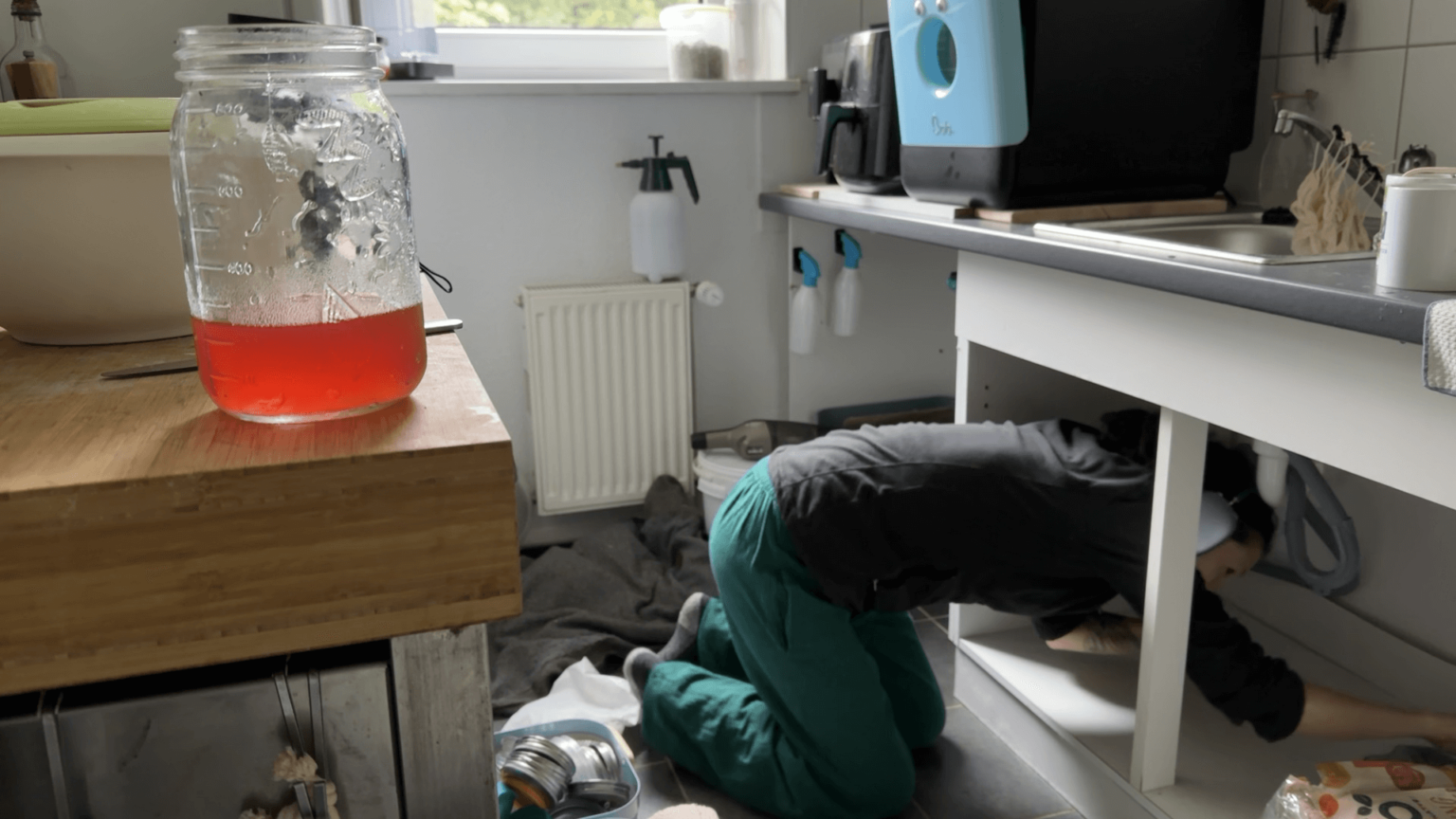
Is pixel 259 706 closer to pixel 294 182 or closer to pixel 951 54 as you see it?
pixel 294 182

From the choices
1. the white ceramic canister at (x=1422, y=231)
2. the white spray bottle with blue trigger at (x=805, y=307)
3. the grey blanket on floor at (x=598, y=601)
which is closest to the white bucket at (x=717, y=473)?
the grey blanket on floor at (x=598, y=601)

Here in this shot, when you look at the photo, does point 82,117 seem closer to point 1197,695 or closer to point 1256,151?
point 1197,695

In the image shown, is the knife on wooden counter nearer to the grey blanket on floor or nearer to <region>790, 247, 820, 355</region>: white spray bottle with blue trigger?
the grey blanket on floor

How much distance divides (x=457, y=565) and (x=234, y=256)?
0.21 m

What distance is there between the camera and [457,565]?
500mm

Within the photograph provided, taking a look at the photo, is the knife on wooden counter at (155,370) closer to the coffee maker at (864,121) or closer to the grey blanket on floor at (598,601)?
the grey blanket on floor at (598,601)

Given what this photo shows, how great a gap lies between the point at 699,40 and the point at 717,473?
3.01 feet

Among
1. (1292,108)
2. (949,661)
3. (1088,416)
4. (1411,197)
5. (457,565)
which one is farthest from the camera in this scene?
(949,661)

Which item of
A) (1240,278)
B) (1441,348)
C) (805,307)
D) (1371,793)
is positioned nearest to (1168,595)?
(1371,793)

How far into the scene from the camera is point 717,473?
2.19 m

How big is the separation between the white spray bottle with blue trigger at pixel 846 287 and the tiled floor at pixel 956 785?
935 mm

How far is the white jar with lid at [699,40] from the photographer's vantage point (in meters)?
2.31

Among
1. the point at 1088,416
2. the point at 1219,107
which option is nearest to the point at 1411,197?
the point at 1219,107

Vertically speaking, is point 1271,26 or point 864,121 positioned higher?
point 1271,26
